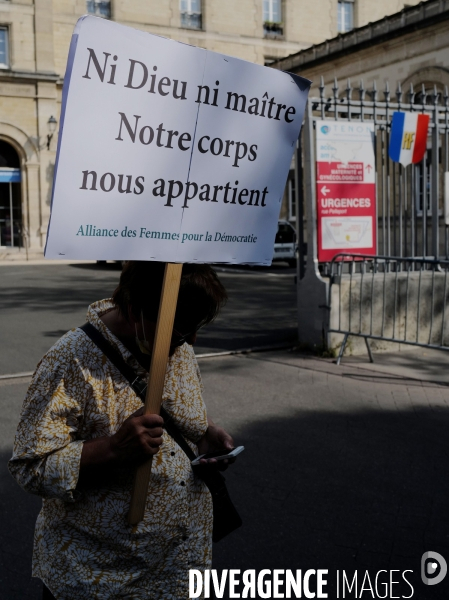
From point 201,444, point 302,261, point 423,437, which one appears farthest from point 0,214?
point 201,444

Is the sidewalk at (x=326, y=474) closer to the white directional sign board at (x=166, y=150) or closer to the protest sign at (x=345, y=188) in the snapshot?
the protest sign at (x=345, y=188)

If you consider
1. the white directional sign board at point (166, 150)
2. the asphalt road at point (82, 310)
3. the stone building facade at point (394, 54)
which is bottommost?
the asphalt road at point (82, 310)

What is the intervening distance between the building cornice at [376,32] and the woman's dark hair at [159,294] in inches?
987

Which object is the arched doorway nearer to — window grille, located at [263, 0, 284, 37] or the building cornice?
the building cornice

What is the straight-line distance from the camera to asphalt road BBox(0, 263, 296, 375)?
32.4 ft

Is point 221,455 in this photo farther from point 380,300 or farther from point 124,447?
point 380,300

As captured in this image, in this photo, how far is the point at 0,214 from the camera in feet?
113

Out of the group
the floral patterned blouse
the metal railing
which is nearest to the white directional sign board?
the floral patterned blouse

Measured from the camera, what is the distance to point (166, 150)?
2.05 m

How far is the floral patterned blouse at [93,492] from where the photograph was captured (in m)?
1.94

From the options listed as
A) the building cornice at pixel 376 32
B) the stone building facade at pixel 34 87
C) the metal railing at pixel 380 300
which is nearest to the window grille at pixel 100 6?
the stone building facade at pixel 34 87

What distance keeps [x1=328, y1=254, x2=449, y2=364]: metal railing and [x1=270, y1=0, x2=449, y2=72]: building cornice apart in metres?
18.0

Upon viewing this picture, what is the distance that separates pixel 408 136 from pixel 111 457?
27.6ft

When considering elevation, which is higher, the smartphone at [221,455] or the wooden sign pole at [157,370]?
the wooden sign pole at [157,370]
